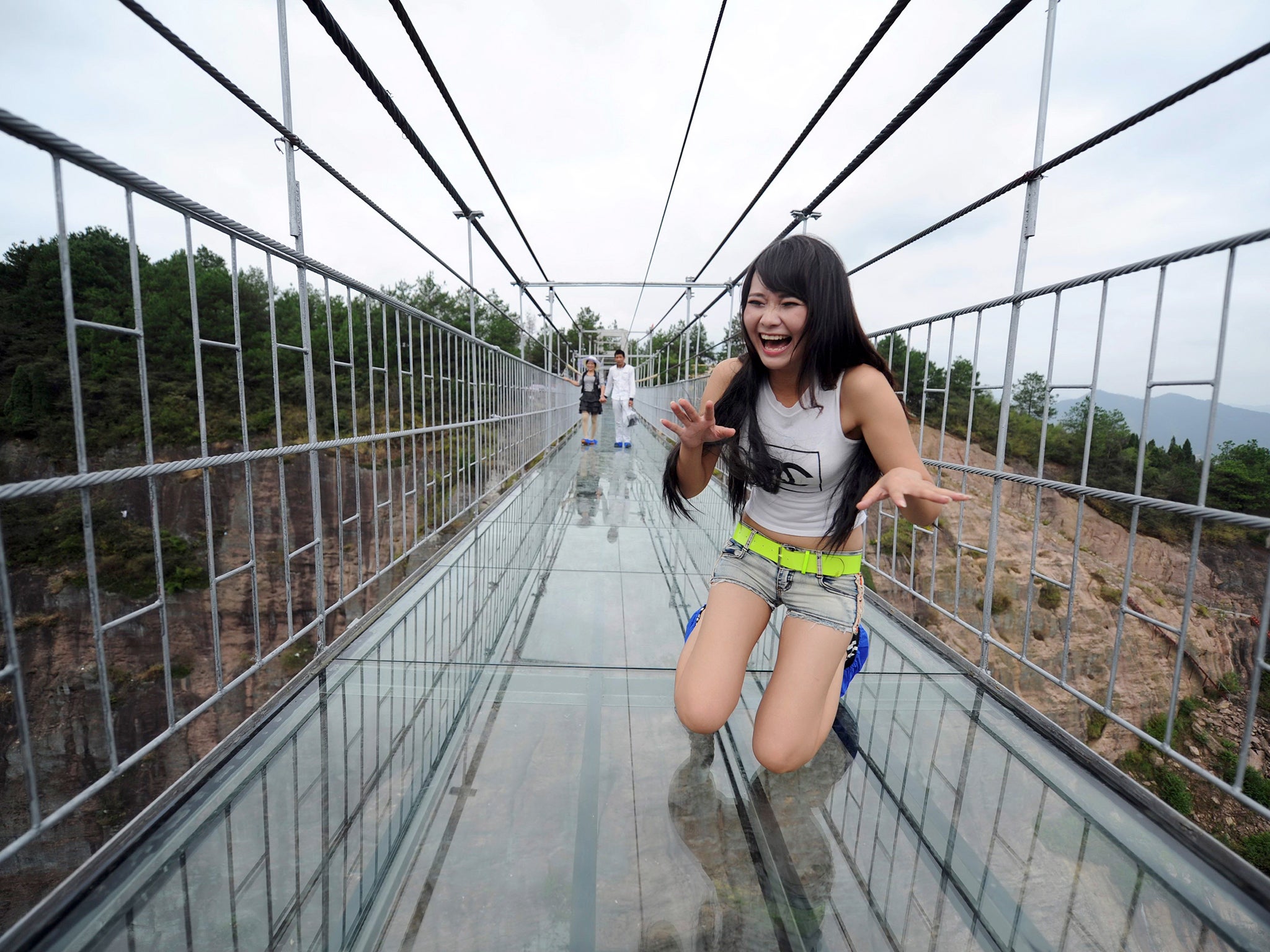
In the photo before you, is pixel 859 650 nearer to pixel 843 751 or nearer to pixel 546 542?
pixel 843 751

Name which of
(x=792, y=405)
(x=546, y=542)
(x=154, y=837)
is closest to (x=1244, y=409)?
(x=792, y=405)

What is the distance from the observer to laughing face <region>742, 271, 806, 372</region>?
1747mm

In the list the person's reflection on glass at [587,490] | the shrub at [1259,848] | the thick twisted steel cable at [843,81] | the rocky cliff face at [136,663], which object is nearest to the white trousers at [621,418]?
the person's reflection on glass at [587,490]

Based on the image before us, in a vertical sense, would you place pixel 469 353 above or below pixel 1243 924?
above

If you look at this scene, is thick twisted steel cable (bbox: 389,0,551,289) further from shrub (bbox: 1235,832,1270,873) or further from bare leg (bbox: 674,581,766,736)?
shrub (bbox: 1235,832,1270,873)

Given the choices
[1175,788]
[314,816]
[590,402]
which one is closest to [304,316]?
[314,816]

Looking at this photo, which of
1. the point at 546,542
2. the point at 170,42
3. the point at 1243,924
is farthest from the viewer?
the point at 546,542

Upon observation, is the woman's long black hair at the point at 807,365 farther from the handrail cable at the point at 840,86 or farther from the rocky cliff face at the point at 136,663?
the rocky cliff face at the point at 136,663

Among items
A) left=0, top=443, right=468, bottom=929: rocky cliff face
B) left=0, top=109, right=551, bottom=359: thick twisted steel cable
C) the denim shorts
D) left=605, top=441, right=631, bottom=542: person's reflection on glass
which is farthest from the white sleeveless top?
left=0, top=443, right=468, bottom=929: rocky cliff face

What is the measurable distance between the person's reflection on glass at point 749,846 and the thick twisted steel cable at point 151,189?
159 cm

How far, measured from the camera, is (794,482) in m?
1.91

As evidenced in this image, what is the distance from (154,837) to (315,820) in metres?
0.28

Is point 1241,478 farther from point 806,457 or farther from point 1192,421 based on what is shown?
point 806,457

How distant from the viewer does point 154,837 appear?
4.37ft
